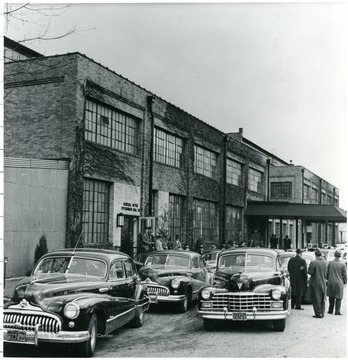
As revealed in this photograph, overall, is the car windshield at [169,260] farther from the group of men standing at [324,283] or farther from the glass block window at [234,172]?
the glass block window at [234,172]

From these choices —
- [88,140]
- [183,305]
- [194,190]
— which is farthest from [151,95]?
[183,305]

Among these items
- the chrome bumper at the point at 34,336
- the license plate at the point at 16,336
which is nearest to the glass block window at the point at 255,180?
the chrome bumper at the point at 34,336

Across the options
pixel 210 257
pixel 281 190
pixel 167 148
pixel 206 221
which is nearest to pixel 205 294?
pixel 210 257

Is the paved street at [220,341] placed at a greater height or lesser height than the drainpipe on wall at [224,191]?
lesser

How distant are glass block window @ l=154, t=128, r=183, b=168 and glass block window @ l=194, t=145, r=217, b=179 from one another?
2.25 meters

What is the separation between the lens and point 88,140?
18.5m

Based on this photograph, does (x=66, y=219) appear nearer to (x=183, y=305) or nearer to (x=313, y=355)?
(x=183, y=305)

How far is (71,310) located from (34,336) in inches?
24.0

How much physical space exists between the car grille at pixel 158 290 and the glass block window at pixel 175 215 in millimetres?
13055

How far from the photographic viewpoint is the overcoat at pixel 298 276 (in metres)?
12.9

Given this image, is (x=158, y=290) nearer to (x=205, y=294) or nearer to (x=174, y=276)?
(x=174, y=276)

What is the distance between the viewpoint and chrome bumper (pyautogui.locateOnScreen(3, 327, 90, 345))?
7.27 m

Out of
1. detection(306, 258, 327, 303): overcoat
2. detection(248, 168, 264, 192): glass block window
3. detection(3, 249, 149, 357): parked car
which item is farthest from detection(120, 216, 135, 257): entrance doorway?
detection(248, 168, 264, 192): glass block window

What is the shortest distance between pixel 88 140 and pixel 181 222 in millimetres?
9888
